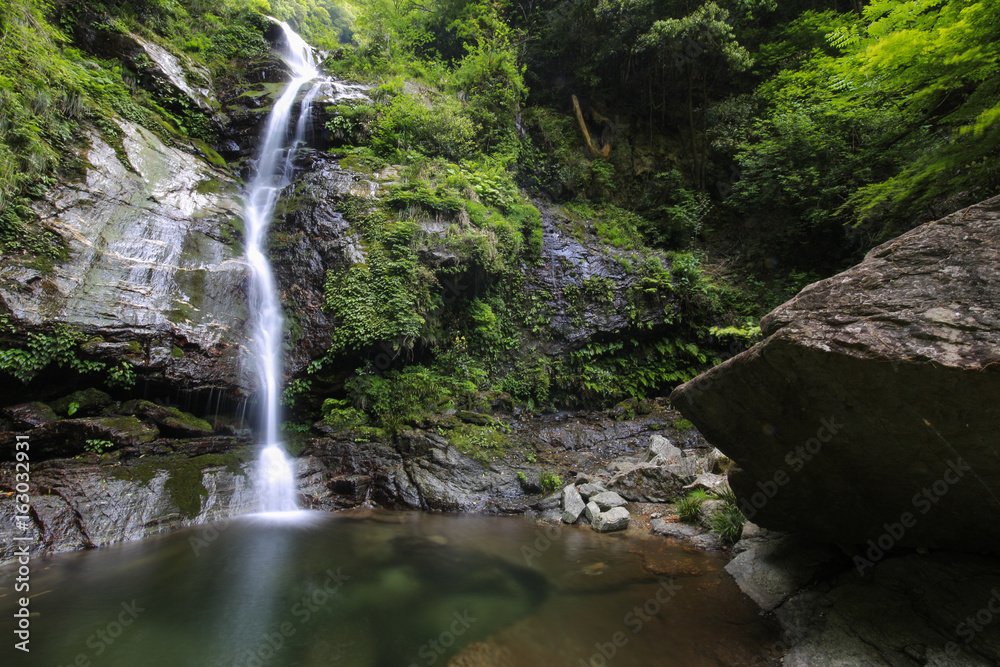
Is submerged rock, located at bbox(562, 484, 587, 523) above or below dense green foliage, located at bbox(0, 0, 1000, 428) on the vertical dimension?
below

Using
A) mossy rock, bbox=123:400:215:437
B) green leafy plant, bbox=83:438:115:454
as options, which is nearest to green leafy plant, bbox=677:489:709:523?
mossy rock, bbox=123:400:215:437

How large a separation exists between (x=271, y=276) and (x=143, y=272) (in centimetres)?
223

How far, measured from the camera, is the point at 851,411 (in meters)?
2.54

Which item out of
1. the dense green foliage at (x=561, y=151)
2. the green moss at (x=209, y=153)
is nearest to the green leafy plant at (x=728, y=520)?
the dense green foliage at (x=561, y=151)

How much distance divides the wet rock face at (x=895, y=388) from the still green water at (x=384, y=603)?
1359 millimetres

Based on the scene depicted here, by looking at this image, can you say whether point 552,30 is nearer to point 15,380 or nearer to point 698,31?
point 698,31

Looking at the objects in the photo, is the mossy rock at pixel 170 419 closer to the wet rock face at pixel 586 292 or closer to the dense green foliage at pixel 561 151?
the dense green foliage at pixel 561 151

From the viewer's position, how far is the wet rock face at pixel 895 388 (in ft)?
6.92

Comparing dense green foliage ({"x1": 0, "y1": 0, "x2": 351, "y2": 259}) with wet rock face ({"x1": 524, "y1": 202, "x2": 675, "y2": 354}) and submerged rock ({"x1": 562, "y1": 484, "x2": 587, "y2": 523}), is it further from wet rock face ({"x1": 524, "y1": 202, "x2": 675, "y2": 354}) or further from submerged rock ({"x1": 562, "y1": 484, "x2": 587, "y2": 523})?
wet rock face ({"x1": 524, "y1": 202, "x2": 675, "y2": 354})

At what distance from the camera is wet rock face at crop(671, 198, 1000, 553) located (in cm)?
211

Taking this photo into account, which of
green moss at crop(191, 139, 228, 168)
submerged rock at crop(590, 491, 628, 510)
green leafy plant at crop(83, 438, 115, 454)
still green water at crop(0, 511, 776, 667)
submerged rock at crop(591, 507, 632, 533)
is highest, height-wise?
green moss at crop(191, 139, 228, 168)

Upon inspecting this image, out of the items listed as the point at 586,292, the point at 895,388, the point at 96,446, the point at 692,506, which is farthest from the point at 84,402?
the point at 586,292

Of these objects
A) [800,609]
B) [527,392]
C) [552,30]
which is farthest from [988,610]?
[552,30]

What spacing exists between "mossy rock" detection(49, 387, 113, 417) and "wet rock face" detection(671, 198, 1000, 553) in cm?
853
